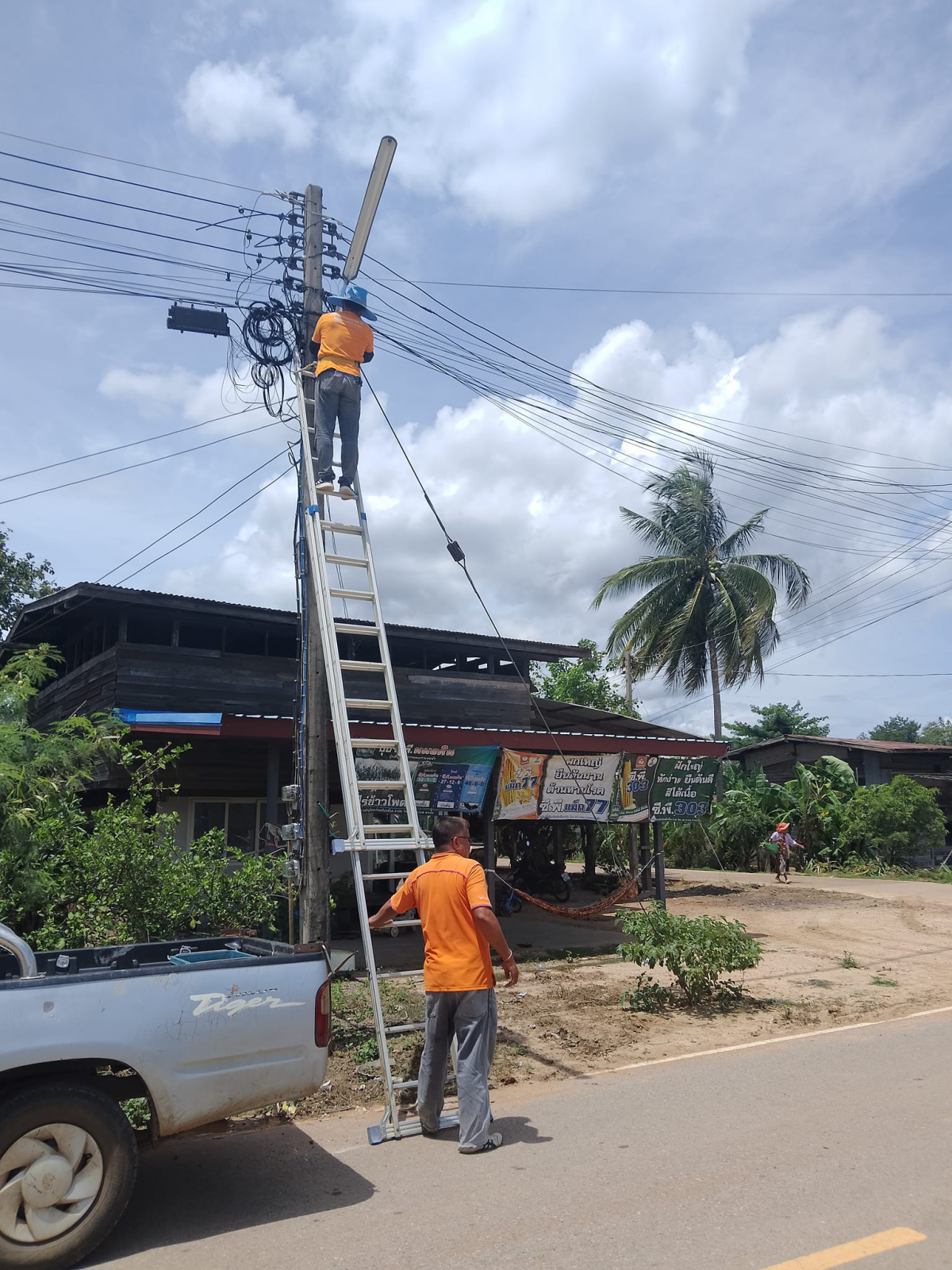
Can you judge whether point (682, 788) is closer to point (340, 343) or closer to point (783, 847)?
point (340, 343)

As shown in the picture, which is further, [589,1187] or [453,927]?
[453,927]

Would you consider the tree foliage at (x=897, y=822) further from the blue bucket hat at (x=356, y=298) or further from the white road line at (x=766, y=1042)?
the blue bucket hat at (x=356, y=298)

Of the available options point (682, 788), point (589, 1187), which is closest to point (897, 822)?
point (682, 788)

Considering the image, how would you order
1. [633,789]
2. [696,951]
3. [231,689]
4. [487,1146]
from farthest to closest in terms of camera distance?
[231,689] → [633,789] → [696,951] → [487,1146]

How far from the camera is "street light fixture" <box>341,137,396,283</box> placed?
8781mm

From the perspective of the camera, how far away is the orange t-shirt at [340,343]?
8.70 m

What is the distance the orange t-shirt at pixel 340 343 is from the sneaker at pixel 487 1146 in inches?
248

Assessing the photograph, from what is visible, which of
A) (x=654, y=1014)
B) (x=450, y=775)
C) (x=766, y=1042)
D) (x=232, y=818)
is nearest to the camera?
(x=766, y=1042)

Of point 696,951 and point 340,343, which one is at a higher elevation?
point 340,343

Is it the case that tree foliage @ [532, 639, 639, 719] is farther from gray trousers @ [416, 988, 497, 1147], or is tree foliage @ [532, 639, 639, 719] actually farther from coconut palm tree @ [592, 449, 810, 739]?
gray trousers @ [416, 988, 497, 1147]

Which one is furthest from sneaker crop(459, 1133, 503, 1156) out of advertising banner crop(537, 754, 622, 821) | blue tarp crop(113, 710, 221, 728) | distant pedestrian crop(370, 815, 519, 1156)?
advertising banner crop(537, 754, 622, 821)

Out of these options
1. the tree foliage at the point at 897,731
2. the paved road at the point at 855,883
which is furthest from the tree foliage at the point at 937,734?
the paved road at the point at 855,883

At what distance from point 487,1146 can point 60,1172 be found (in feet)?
7.99

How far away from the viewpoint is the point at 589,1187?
192 inches
